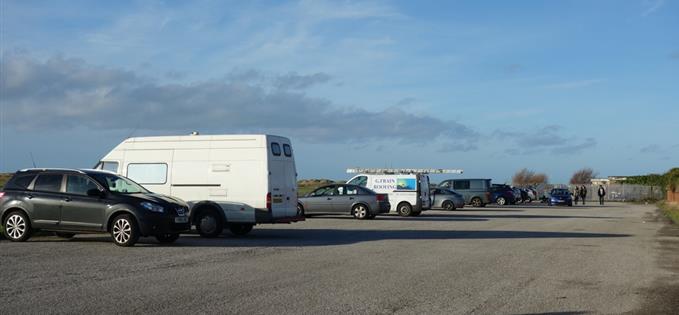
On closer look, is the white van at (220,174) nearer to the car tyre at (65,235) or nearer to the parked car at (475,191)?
the car tyre at (65,235)

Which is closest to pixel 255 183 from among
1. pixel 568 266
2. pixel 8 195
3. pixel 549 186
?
pixel 8 195

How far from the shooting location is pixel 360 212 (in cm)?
2969

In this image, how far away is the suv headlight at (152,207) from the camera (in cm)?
1602

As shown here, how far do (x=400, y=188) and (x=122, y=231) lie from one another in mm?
19000

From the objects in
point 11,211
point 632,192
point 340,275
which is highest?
Answer: point 632,192

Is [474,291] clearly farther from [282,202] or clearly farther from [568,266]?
[282,202]

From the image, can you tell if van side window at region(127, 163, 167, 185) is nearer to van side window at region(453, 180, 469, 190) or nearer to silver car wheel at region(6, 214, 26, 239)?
silver car wheel at region(6, 214, 26, 239)

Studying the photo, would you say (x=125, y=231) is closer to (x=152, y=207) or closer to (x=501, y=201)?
(x=152, y=207)

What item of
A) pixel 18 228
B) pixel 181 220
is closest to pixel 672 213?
pixel 181 220

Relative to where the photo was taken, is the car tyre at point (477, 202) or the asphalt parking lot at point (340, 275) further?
the car tyre at point (477, 202)

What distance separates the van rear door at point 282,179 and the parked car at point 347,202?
9.40 m

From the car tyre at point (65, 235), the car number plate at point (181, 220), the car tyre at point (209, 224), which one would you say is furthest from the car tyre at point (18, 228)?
the car tyre at point (209, 224)

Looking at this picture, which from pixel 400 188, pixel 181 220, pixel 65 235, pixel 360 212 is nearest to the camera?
pixel 181 220

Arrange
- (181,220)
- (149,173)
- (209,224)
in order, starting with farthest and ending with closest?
(149,173)
(209,224)
(181,220)
